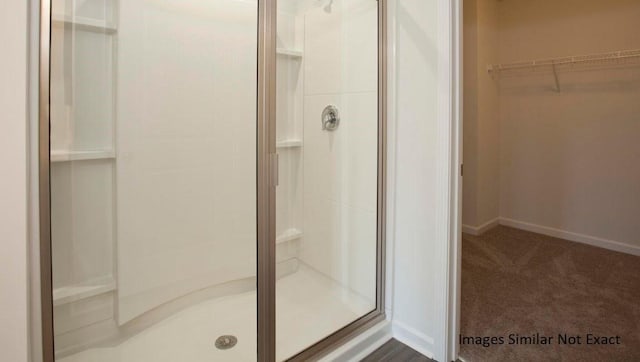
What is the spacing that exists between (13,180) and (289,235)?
139cm

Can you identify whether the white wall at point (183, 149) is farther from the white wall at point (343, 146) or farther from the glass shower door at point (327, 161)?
the white wall at point (343, 146)

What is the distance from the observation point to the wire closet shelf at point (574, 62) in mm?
3008

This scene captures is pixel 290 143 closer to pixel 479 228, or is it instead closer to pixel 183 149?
pixel 183 149

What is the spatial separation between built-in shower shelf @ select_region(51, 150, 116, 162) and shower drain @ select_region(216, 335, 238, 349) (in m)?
1.00

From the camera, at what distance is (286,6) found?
6.55 ft

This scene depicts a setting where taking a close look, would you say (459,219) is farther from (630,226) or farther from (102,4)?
(630,226)

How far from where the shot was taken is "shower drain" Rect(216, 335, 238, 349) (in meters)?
1.73

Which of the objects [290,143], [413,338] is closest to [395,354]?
[413,338]

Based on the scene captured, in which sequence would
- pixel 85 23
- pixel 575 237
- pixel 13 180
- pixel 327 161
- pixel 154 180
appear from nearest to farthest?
pixel 13 180
pixel 85 23
pixel 154 180
pixel 327 161
pixel 575 237

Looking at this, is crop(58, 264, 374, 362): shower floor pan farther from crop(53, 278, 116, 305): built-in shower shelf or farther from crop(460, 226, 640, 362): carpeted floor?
crop(460, 226, 640, 362): carpeted floor

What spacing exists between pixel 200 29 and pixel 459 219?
1.63 m

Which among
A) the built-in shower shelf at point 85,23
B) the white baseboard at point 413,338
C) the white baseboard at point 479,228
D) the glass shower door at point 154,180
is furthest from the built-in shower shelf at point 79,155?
the white baseboard at point 479,228

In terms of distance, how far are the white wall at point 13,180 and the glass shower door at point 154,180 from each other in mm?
296

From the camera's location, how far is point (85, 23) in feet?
4.86
